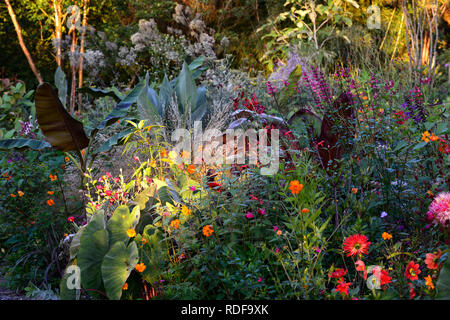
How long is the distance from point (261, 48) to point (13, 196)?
7.86 m

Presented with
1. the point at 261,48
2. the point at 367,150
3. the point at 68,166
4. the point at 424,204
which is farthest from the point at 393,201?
the point at 261,48

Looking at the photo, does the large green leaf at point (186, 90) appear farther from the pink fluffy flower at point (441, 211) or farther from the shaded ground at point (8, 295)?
the pink fluffy flower at point (441, 211)

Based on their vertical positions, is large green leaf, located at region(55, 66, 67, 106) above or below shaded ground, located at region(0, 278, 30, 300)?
above

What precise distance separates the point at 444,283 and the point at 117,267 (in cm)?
141

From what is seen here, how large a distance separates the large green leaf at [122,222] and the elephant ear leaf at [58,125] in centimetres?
121

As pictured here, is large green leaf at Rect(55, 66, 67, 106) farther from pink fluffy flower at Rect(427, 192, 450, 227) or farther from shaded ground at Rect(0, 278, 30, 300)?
pink fluffy flower at Rect(427, 192, 450, 227)

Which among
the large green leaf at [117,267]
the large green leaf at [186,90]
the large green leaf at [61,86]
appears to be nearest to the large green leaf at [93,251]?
the large green leaf at [117,267]

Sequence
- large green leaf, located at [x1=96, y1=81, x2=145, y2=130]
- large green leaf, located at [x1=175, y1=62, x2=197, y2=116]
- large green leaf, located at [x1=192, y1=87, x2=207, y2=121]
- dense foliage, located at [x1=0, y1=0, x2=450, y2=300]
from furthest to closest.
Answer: large green leaf, located at [x1=175, y1=62, x2=197, y2=116] → large green leaf, located at [x1=192, y1=87, x2=207, y2=121] → large green leaf, located at [x1=96, y1=81, x2=145, y2=130] → dense foliage, located at [x1=0, y1=0, x2=450, y2=300]

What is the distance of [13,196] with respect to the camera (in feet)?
10.1

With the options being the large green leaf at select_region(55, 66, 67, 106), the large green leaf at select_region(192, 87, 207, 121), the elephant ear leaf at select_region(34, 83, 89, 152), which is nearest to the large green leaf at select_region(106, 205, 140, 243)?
the elephant ear leaf at select_region(34, 83, 89, 152)

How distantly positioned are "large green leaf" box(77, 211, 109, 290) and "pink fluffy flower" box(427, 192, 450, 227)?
4.98 feet

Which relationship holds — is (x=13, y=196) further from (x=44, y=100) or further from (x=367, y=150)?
(x=367, y=150)

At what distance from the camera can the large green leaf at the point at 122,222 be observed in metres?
2.26

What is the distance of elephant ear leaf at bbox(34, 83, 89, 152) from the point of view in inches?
125
